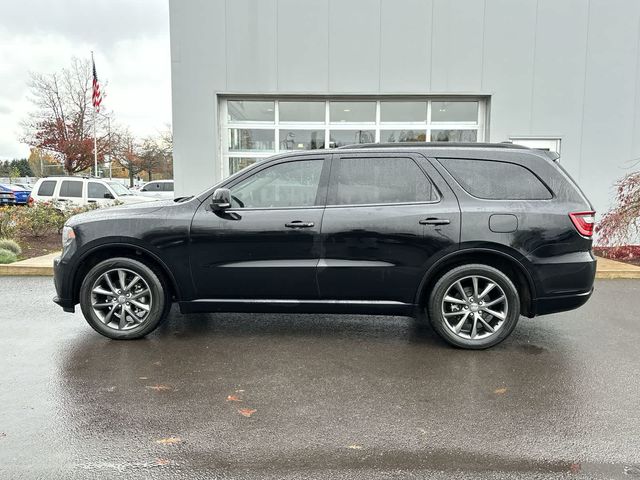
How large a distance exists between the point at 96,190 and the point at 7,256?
239 inches

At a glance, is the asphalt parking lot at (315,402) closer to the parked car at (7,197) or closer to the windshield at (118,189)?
the windshield at (118,189)

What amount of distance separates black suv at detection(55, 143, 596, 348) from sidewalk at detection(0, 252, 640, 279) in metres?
4.00

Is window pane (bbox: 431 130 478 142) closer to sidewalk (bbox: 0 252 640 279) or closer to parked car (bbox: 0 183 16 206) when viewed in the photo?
sidewalk (bbox: 0 252 640 279)

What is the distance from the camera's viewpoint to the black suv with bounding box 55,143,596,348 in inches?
170

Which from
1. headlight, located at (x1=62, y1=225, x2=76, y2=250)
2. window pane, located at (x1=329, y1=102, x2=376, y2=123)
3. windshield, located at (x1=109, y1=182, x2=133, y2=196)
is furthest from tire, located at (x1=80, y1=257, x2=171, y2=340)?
windshield, located at (x1=109, y1=182, x2=133, y2=196)

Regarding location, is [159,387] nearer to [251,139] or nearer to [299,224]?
[299,224]

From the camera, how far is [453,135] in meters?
10.8

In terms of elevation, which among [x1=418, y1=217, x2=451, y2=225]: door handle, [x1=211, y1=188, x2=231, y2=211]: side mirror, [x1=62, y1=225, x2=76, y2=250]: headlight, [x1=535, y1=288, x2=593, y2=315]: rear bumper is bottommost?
[x1=535, y1=288, x2=593, y2=315]: rear bumper

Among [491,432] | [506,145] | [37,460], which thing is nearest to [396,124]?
[506,145]

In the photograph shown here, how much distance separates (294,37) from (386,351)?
26.4 ft

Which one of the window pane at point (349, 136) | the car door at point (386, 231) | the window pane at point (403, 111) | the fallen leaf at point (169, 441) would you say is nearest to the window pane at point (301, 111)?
the window pane at point (349, 136)

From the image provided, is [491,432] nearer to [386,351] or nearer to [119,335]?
[386,351]

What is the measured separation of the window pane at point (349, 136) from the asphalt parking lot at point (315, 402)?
6425mm

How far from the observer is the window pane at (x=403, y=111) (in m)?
10.7
